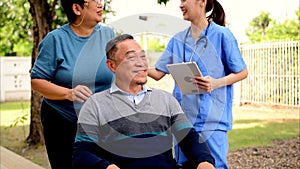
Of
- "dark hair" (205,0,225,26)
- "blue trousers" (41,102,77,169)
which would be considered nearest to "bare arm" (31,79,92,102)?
"blue trousers" (41,102,77,169)

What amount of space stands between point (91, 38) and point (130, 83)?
476 millimetres

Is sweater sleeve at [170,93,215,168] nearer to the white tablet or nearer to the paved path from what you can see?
the white tablet

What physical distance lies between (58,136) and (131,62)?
70cm

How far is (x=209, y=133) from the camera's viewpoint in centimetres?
253

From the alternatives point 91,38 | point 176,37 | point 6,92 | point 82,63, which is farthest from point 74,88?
point 6,92

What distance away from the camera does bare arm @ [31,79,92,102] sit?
229 centimetres

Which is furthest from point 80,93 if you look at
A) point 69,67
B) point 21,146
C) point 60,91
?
point 21,146

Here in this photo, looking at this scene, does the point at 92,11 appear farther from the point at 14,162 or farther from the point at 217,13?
the point at 14,162

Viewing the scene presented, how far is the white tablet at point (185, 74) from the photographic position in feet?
7.68

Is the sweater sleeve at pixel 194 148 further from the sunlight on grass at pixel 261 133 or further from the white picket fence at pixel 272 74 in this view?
the white picket fence at pixel 272 74

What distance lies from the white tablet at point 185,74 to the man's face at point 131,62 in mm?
219

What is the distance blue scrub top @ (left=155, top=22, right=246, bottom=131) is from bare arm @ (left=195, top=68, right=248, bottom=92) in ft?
0.11

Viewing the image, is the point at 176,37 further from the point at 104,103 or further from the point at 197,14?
the point at 104,103

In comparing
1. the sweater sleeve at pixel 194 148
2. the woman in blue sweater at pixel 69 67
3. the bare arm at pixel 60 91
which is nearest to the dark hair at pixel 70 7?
the woman in blue sweater at pixel 69 67
